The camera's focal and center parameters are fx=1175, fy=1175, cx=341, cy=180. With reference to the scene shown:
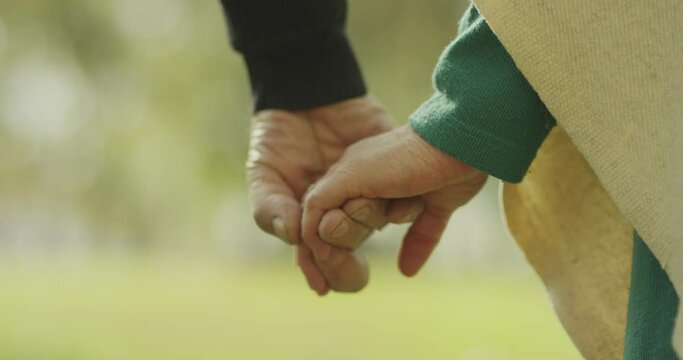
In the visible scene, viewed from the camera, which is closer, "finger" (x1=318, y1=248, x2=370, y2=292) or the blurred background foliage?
"finger" (x1=318, y1=248, x2=370, y2=292)

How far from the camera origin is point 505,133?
1.38 m

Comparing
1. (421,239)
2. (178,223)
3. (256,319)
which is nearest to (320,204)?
(421,239)

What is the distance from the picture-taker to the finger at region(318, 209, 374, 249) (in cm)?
170

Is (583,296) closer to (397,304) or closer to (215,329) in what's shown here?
(215,329)

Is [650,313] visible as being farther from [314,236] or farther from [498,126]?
[314,236]

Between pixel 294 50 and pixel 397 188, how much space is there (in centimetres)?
50

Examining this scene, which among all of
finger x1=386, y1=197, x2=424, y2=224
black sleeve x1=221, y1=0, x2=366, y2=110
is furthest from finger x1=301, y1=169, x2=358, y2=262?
black sleeve x1=221, y1=0, x2=366, y2=110

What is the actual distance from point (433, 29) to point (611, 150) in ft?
37.4

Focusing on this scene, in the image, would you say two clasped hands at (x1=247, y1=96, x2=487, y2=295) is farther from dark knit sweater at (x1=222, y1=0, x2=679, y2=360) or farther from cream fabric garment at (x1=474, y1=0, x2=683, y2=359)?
cream fabric garment at (x1=474, y1=0, x2=683, y2=359)

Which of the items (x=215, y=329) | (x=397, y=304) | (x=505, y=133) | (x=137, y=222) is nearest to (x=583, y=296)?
(x=505, y=133)

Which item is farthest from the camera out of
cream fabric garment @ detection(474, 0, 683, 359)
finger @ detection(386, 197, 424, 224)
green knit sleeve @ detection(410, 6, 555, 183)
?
finger @ detection(386, 197, 424, 224)

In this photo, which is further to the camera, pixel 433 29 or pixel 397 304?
pixel 433 29

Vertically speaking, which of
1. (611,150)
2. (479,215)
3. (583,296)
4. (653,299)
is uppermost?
(611,150)

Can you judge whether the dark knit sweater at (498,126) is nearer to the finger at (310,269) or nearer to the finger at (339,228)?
the finger at (339,228)
